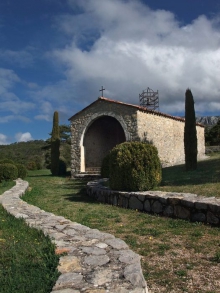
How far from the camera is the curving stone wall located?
5551 millimetres

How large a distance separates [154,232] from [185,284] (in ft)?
6.36

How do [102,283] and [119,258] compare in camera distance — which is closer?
[102,283]

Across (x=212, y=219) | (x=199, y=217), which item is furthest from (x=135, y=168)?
(x=212, y=219)

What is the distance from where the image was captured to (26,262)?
3.16 metres

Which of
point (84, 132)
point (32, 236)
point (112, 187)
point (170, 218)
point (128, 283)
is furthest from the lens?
point (84, 132)

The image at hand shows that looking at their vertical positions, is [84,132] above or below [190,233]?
above

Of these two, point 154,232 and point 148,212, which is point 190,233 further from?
point 148,212

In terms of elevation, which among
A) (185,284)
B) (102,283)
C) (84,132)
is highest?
(84,132)

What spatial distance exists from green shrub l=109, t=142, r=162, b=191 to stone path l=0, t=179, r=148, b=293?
342cm

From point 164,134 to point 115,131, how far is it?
4.86 meters

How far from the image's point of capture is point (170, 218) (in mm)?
6176

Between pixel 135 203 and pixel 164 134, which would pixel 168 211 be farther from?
pixel 164 134

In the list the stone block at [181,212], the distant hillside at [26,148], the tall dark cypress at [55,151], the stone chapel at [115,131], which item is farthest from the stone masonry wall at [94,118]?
the distant hillside at [26,148]

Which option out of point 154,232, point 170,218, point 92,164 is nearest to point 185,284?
point 154,232
